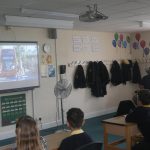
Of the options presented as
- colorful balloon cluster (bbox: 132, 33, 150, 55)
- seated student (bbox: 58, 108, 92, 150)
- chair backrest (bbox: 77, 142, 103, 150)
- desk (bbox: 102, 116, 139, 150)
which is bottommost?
desk (bbox: 102, 116, 139, 150)

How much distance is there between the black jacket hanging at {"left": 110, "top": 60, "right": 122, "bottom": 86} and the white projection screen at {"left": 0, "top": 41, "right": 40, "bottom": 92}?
2.51 metres

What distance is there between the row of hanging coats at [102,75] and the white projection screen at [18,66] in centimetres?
133

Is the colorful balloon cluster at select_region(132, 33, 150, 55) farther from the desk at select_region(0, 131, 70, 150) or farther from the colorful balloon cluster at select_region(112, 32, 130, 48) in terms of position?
the desk at select_region(0, 131, 70, 150)

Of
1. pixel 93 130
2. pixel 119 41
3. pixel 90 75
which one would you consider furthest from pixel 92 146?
pixel 119 41

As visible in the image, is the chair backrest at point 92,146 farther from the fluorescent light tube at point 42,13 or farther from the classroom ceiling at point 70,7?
the fluorescent light tube at point 42,13

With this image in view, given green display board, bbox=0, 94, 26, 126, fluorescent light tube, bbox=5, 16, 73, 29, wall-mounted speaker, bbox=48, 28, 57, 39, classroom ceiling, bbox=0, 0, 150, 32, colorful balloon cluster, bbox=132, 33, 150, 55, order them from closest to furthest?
classroom ceiling, bbox=0, 0, 150, 32
fluorescent light tube, bbox=5, 16, 73, 29
green display board, bbox=0, 94, 26, 126
wall-mounted speaker, bbox=48, 28, 57, 39
colorful balloon cluster, bbox=132, 33, 150, 55

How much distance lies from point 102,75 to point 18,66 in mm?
2526

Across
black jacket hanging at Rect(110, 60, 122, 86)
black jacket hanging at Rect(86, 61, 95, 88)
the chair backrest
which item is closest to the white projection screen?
black jacket hanging at Rect(86, 61, 95, 88)

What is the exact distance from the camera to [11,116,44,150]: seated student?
7.50 feet

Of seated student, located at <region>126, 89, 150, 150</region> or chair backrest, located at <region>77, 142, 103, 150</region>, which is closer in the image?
chair backrest, located at <region>77, 142, 103, 150</region>

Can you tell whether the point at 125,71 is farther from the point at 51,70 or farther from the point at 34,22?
the point at 34,22

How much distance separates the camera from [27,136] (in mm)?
2305

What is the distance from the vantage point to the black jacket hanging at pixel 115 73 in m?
7.77

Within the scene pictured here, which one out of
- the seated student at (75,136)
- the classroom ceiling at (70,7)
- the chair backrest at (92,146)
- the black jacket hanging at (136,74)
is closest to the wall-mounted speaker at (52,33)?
the classroom ceiling at (70,7)
